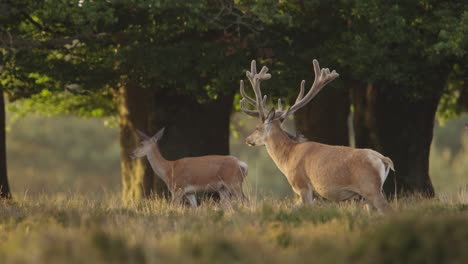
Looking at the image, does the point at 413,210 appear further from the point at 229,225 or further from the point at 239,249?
the point at 239,249

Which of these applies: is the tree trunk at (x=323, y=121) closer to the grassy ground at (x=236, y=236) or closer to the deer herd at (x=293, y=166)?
the deer herd at (x=293, y=166)

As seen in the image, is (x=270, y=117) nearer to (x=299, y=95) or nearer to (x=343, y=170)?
(x=299, y=95)

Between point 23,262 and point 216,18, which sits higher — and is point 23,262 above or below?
below

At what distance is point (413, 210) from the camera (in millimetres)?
11062

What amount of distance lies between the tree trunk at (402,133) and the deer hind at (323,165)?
507 centimetres

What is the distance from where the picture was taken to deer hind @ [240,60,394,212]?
1165 centimetres

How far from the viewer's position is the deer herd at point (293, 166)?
11.7 m

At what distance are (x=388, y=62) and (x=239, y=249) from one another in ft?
33.8

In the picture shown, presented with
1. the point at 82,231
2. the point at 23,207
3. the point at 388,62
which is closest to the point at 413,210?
the point at 82,231

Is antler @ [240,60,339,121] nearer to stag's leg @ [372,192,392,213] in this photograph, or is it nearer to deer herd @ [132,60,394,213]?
deer herd @ [132,60,394,213]

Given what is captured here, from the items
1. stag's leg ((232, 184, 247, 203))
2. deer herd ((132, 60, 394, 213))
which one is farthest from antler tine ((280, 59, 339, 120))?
stag's leg ((232, 184, 247, 203))

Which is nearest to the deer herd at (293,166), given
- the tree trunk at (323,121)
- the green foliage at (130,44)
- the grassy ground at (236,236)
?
the grassy ground at (236,236)

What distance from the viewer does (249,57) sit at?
714 inches

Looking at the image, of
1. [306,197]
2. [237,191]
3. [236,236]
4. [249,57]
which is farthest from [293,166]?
[249,57]
